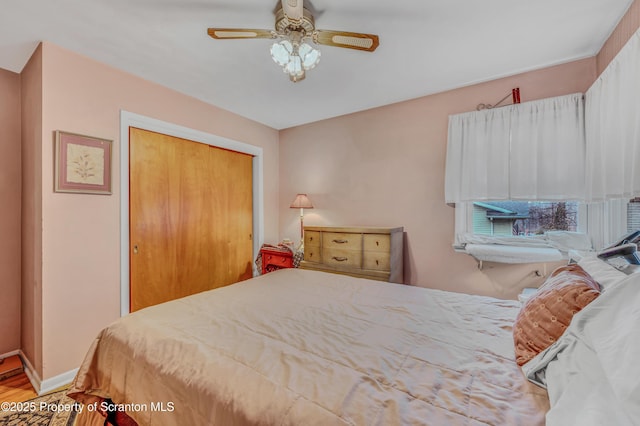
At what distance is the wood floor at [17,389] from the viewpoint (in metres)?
1.81

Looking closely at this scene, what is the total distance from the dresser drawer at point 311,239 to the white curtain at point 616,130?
2.37m

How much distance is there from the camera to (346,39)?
1491mm

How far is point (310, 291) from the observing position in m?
1.77

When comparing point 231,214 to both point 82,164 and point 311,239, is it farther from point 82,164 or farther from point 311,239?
point 82,164

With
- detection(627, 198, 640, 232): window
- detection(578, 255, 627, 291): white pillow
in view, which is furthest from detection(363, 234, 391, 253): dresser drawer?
detection(627, 198, 640, 232): window

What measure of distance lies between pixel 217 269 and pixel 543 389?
3.16m

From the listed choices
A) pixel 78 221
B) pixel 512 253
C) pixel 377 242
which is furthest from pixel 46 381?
pixel 512 253

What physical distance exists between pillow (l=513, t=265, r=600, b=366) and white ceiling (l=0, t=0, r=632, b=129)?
1.65 metres

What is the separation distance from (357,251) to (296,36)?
6.59 feet

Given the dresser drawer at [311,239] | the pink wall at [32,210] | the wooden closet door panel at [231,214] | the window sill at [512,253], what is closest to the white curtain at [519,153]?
the window sill at [512,253]

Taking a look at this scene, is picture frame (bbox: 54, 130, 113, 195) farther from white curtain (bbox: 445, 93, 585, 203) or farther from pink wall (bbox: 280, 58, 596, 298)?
white curtain (bbox: 445, 93, 585, 203)

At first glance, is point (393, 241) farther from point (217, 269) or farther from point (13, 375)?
point (13, 375)

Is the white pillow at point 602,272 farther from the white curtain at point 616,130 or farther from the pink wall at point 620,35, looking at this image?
the pink wall at point 620,35

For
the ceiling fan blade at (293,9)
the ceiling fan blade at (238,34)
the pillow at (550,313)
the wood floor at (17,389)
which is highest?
the ceiling fan blade at (293,9)
